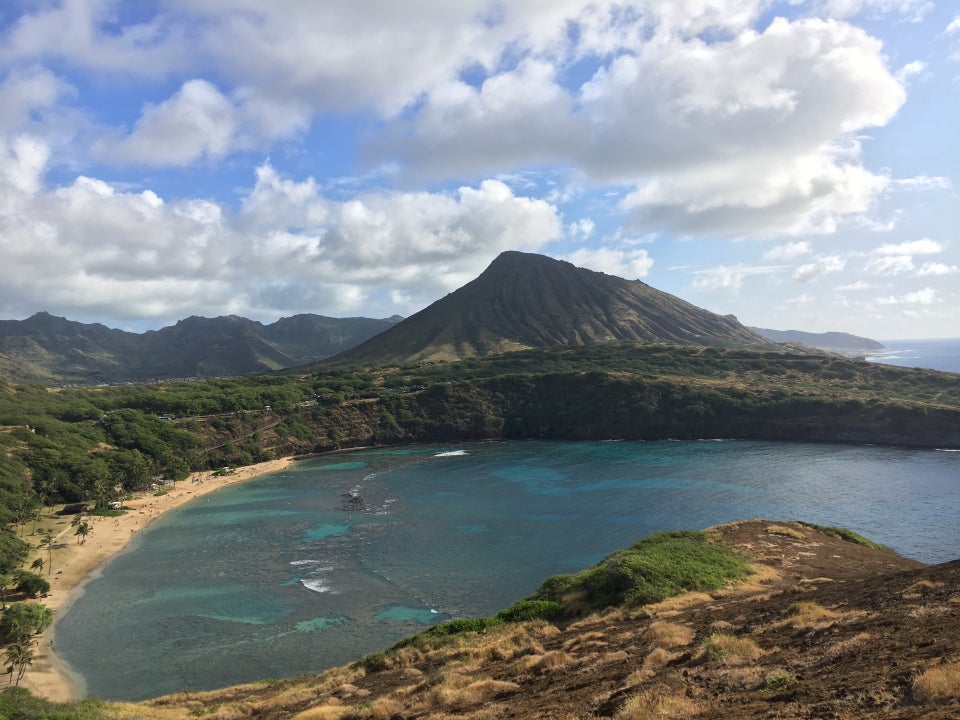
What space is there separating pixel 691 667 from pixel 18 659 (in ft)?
159

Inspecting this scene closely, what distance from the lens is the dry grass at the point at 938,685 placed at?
12953 mm

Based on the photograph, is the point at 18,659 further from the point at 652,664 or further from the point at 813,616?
the point at 813,616

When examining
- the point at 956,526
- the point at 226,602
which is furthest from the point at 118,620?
the point at 956,526

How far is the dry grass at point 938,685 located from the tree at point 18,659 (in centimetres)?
5468

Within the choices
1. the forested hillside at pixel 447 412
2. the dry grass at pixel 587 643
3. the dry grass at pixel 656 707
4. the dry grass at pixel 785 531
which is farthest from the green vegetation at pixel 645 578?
the forested hillside at pixel 447 412

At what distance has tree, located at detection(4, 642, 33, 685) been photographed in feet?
137

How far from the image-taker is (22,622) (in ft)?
155

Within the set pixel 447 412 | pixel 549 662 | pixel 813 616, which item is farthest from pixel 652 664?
pixel 447 412

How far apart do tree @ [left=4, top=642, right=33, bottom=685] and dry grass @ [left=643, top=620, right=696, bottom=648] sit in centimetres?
4572

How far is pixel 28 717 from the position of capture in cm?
2402

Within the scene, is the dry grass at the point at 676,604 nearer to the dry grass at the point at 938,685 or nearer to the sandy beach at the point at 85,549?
the dry grass at the point at 938,685

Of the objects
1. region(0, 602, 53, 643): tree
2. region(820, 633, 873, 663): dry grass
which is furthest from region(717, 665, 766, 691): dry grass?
region(0, 602, 53, 643): tree

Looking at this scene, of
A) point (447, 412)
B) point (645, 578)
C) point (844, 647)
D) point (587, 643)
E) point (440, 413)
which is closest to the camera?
point (844, 647)

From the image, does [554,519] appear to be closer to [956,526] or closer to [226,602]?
[226,602]
